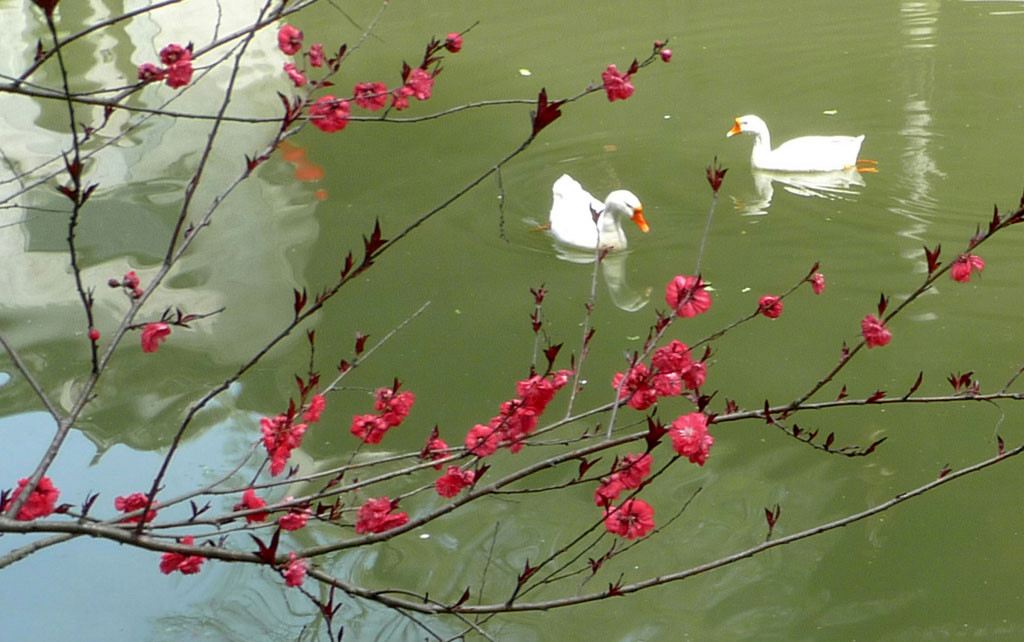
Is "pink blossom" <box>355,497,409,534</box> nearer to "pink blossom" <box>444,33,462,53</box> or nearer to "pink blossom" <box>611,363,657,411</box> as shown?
"pink blossom" <box>611,363,657,411</box>

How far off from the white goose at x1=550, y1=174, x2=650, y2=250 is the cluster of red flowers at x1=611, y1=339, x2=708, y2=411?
118 inches

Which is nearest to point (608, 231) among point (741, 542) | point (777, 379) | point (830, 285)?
point (830, 285)

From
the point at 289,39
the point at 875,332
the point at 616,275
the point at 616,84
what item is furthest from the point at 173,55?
the point at 616,275

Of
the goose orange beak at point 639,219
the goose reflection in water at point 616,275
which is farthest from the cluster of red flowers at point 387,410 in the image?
the goose orange beak at point 639,219

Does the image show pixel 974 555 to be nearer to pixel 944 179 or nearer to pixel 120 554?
pixel 120 554

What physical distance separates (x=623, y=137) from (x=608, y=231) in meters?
1.30

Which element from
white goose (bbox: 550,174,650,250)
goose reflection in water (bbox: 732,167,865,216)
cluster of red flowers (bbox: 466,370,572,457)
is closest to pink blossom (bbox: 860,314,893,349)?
cluster of red flowers (bbox: 466,370,572,457)

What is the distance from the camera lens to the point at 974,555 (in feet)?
9.72

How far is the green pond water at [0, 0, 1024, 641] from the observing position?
117 inches

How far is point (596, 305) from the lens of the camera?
433 centimetres

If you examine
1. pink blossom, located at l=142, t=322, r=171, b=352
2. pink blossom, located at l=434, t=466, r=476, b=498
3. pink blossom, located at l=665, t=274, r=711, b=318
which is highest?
pink blossom, located at l=142, t=322, r=171, b=352

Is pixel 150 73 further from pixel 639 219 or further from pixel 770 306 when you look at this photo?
pixel 639 219

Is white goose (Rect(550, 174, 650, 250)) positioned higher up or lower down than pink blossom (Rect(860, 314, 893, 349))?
lower down

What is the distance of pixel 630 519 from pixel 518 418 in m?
0.24
